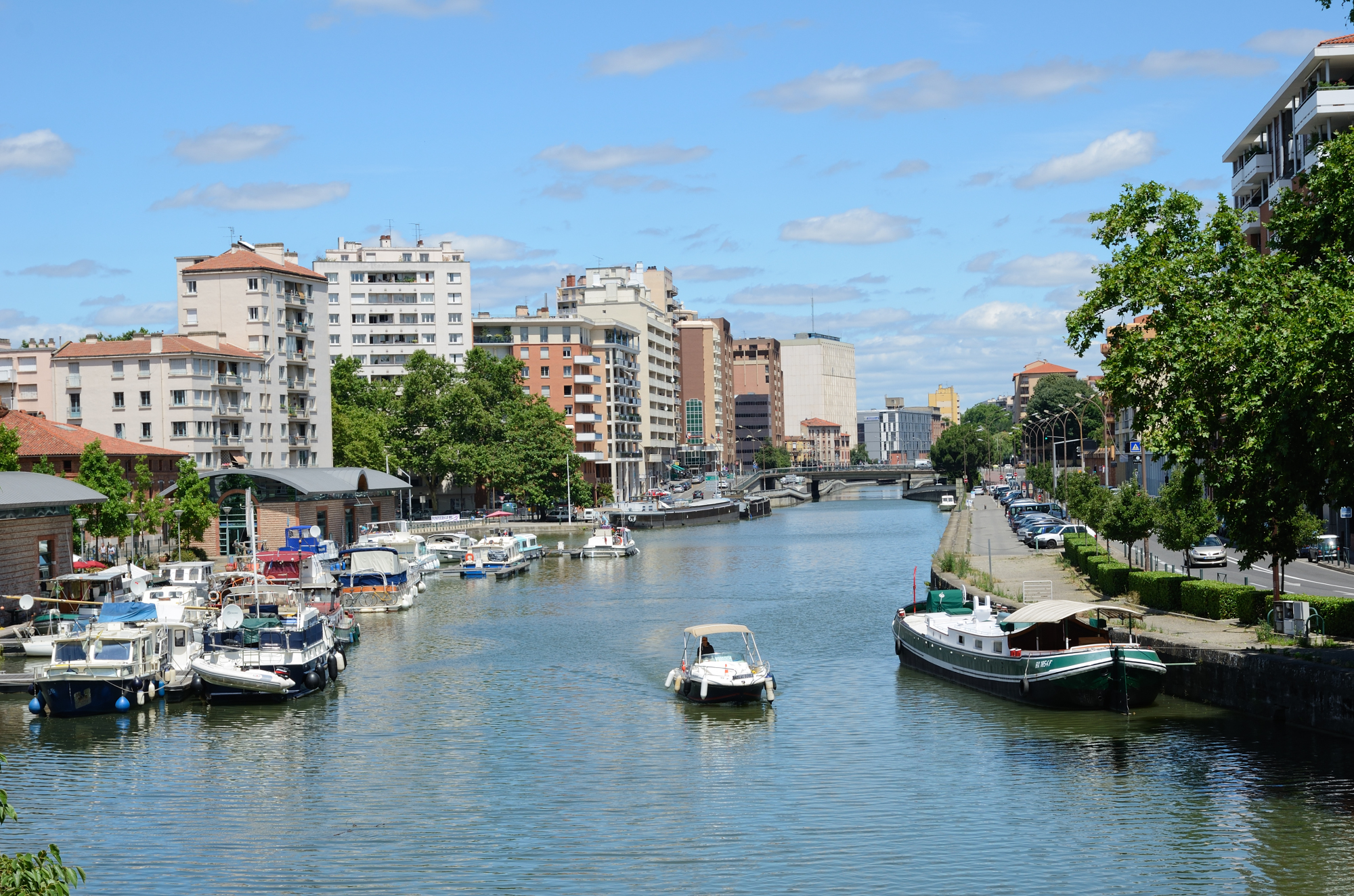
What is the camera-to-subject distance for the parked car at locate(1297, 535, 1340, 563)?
2579 inches

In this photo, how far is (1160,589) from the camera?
47.8 metres

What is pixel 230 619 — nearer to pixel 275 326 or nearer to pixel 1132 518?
pixel 1132 518

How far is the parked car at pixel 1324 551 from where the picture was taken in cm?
6550

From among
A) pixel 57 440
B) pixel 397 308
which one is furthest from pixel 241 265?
pixel 397 308

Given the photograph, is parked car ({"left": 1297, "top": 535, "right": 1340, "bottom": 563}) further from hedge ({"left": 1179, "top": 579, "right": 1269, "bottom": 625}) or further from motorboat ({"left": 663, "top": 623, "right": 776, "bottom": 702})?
motorboat ({"left": 663, "top": 623, "right": 776, "bottom": 702})

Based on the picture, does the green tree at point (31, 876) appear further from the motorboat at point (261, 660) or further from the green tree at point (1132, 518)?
the green tree at point (1132, 518)

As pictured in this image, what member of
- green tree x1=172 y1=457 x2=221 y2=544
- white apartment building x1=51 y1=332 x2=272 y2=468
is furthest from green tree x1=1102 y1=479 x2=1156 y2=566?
white apartment building x1=51 y1=332 x2=272 y2=468

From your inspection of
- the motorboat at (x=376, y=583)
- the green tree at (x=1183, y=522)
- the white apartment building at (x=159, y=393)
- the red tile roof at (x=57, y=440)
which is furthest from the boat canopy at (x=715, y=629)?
the white apartment building at (x=159, y=393)

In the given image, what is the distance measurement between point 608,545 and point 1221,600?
6987 cm

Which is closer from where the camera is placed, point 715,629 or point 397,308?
point 715,629

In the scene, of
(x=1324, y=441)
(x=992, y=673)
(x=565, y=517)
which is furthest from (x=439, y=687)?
(x=565, y=517)

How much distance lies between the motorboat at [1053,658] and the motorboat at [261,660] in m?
21.3

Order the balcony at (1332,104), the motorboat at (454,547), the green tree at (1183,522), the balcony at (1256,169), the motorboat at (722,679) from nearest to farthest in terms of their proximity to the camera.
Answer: the motorboat at (722,679) < the green tree at (1183,522) < the balcony at (1332,104) < the balcony at (1256,169) < the motorboat at (454,547)

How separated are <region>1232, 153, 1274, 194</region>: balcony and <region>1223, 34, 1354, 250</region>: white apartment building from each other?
0.04 m
